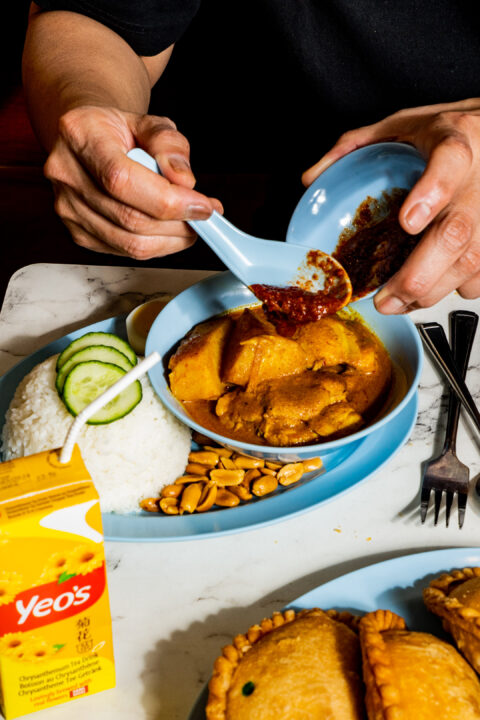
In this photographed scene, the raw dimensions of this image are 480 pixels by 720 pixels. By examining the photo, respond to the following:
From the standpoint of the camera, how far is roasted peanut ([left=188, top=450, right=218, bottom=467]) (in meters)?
1.83

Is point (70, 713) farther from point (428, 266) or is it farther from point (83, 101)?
point (83, 101)

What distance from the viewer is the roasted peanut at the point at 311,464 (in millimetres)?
1784

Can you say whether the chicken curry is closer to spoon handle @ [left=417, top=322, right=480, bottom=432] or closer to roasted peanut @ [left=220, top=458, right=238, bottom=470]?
roasted peanut @ [left=220, top=458, right=238, bottom=470]

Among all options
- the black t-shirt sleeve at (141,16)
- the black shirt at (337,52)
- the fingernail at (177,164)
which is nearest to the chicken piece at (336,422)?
the fingernail at (177,164)

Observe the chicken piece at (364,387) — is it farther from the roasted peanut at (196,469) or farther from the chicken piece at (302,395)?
the roasted peanut at (196,469)

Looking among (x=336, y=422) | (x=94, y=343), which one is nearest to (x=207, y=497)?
(x=336, y=422)

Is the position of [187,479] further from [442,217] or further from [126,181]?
[442,217]

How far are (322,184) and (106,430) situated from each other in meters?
0.88

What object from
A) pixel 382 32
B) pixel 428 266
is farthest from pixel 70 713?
pixel 382 32

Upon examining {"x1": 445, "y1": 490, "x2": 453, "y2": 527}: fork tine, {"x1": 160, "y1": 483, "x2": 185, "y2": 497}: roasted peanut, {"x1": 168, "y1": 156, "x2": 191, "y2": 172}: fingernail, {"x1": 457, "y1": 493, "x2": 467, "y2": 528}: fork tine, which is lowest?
{"x1": 160, "y1": 483, "x2": 185, "y2": 497}: roasted peanut

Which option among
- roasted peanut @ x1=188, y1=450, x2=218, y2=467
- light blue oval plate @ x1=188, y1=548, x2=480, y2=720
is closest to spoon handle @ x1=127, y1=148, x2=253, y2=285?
roasted peanut @ x1=188, y1=450, x2=218, y2=467

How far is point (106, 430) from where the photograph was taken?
1.75m

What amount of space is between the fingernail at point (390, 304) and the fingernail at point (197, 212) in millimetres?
448

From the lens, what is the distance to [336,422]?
1.79 metres
